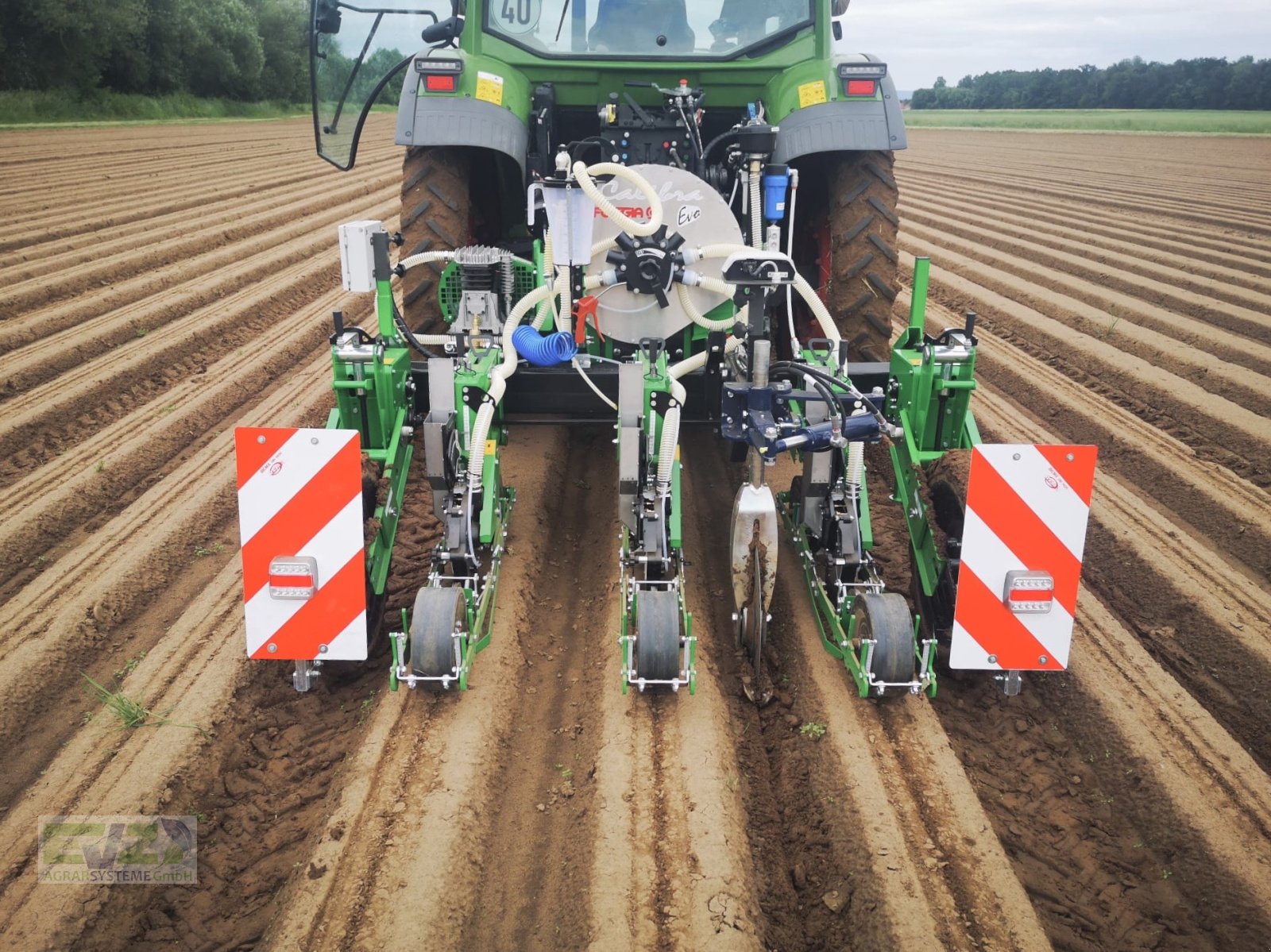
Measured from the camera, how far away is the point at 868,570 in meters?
3.22

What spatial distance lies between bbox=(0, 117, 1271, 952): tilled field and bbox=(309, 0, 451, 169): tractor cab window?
1.61 metres

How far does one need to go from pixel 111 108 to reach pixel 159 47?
13.5 feet

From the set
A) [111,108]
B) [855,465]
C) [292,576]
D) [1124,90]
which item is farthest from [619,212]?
[1124,90]

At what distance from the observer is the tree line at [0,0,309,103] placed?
2269 cm

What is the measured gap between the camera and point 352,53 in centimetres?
427

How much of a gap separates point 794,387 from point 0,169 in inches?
509

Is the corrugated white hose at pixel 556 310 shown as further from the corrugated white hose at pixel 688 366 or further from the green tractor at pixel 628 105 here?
the green tractor at pixel 628 105

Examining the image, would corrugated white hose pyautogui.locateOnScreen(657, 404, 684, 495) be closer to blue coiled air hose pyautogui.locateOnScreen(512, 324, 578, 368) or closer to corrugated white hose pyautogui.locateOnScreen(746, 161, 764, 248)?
blue coiled air hose pyautogui.locateOnScreen(512, 324, 578, 368)

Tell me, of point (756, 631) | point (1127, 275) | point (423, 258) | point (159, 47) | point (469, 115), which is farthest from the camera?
point (159, 47)

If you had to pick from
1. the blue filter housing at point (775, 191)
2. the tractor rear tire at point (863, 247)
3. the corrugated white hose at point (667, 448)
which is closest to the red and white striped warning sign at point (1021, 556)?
the corrugated white hose at point (667, 448)

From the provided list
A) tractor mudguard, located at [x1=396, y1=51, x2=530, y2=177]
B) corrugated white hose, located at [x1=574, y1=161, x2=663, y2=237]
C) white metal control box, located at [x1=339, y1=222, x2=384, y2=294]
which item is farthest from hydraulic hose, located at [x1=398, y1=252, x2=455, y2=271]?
corrugated white hose, located at [x1=574, y1=161, x2=663, y2=237]

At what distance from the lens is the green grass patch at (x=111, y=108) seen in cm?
2056

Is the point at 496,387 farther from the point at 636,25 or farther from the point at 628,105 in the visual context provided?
the point at 636,25

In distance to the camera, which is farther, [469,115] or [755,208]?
[469,115]
